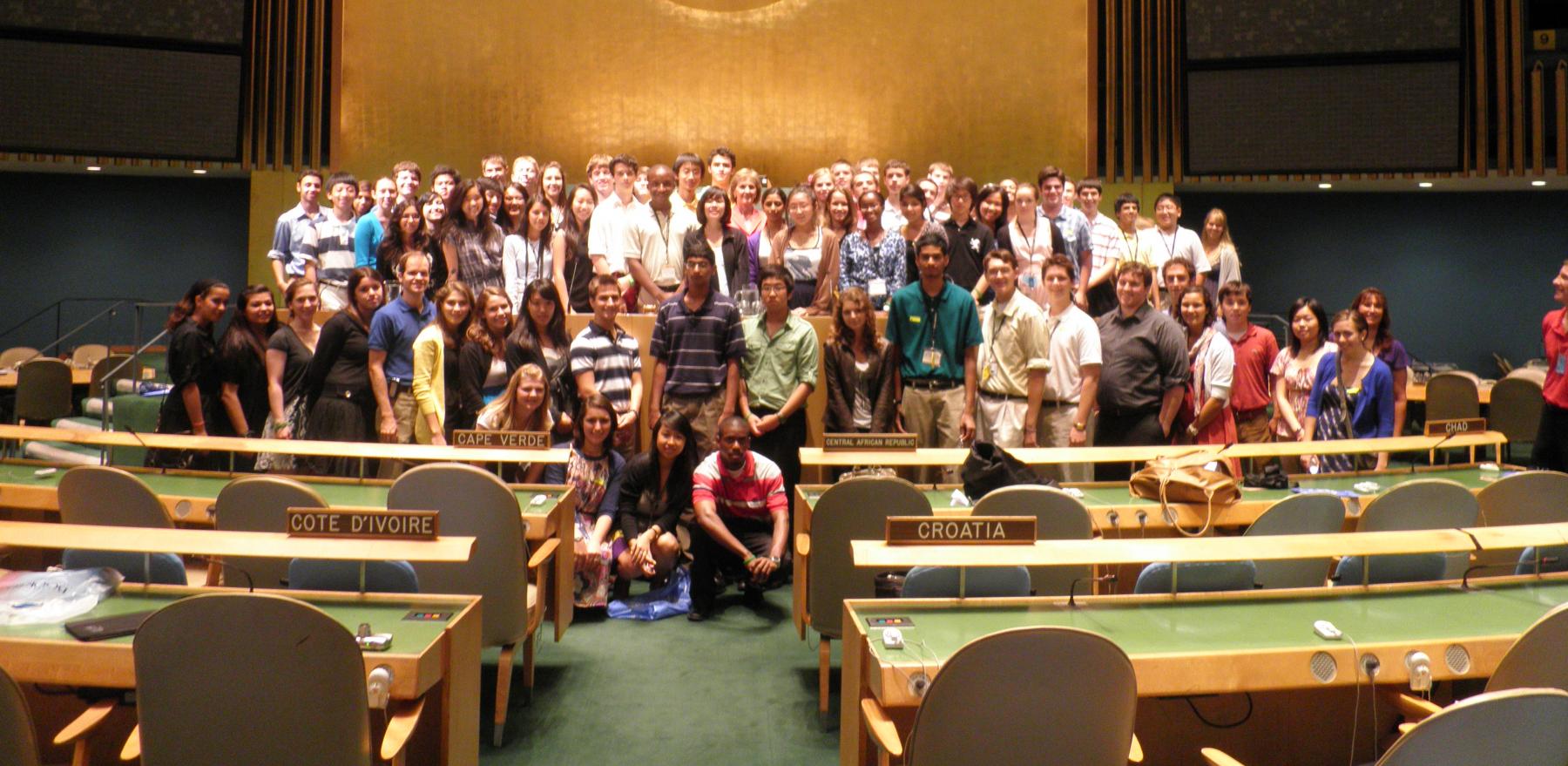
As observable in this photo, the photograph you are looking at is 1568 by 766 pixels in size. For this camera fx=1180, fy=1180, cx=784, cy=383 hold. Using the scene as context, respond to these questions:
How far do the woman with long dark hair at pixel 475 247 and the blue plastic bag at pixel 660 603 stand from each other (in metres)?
2.40

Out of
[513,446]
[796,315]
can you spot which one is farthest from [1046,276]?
[513,446]

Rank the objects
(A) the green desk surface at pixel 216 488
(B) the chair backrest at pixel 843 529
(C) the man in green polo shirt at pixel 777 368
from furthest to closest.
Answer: (C) the man in green polo shirt at pixel 777 368
(A) the green desk surface at pixel 216 488
(B) the chair backrest at pixel 843 529

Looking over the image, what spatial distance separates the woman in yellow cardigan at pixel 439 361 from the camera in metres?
5.71

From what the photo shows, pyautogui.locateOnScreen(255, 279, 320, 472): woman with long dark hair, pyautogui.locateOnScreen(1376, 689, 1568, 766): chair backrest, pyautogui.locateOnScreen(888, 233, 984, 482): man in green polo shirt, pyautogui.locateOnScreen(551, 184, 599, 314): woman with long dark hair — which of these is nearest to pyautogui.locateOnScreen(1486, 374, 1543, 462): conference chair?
pyautogui.locateOnScreen(888, 233, 984, 482): man in green polo shirt

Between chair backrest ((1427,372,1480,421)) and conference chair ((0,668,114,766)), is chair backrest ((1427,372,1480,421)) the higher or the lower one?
the higher one

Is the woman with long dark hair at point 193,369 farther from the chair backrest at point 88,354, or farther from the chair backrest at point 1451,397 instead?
the chair backrest at point 1451,397

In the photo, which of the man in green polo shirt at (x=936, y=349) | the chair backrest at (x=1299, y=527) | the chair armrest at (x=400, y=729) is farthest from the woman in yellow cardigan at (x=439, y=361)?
the chair backrest at (x=1299, y=527)

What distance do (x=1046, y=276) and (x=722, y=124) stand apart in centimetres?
651

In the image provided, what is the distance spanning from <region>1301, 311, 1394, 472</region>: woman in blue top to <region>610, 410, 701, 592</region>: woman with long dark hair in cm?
320

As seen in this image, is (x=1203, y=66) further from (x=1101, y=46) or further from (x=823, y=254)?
(x=823, y=254)

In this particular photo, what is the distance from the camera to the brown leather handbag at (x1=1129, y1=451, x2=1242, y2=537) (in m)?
4.41

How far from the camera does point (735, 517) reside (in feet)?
17.8

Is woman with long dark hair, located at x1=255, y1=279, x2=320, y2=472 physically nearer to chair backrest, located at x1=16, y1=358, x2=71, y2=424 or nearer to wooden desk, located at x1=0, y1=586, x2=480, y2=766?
wooden desk, located at x1=0, y1=586, x2=480, y2=766

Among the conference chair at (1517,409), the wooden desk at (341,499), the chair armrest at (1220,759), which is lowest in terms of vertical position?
the chair armrest at (1220,759)
